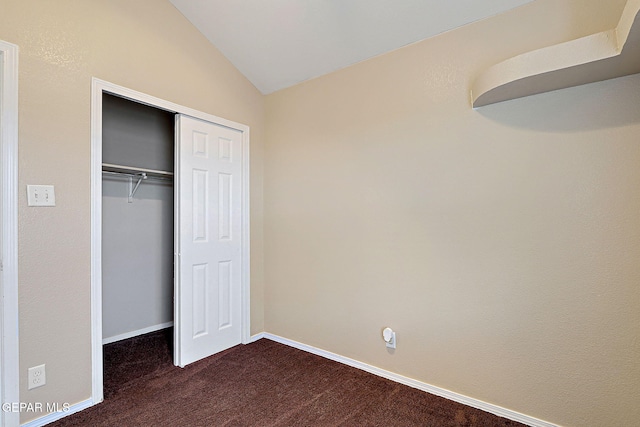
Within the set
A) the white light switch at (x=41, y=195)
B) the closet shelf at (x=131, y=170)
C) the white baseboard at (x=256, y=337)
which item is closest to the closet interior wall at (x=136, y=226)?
the closet shelf at (x=131, y=170)

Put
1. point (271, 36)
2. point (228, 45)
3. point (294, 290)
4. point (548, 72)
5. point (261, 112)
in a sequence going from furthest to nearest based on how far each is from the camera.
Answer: point (261, 112)
point (294, 290)
point (228, 45)
point (271, 36)
point (548, 72)

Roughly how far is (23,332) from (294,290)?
1888mm

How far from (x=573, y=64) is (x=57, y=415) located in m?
3.38

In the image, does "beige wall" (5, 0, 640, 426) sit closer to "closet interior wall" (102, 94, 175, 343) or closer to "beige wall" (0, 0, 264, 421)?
"beige wall" (0, 0, 264, 421)

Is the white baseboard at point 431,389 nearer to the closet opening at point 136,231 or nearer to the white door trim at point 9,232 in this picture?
the closet opening at point 136,231

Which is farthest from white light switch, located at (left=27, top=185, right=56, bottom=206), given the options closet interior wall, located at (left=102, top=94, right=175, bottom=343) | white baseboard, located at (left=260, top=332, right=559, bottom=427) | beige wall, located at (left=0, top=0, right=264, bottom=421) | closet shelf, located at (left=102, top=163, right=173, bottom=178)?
white baseboard, located at (left=260, top=332, right=559, bottom=427)

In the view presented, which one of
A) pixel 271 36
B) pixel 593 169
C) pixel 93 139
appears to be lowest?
pixel 593 169

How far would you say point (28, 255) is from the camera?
5.97ft

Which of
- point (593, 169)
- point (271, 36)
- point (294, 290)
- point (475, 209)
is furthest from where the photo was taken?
point (294, 290)

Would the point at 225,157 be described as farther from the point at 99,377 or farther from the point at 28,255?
the point at 99,377

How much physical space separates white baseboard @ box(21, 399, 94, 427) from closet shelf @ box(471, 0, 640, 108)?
308 centimetres

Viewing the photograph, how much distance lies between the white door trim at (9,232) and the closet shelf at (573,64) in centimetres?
265

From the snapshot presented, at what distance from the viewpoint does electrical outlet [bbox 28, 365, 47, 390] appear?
5.94 feet

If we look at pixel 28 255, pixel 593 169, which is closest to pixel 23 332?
pixel 28 255
